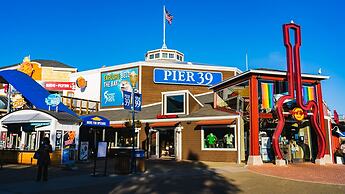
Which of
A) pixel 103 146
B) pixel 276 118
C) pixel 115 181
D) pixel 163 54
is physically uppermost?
pixel 163 54

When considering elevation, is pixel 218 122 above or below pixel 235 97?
below

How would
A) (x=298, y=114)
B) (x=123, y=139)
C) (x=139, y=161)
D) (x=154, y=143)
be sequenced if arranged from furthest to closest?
(x=123, y=139)
(x=154, y=143)
(x=298, y=114)
(x=139, y=161)

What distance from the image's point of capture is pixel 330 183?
11.9 metres

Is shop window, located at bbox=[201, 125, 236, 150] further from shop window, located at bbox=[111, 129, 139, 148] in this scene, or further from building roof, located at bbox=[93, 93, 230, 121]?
shop window, located at bbox=[111, 129, 139, 148]

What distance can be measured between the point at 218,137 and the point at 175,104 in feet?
15.8

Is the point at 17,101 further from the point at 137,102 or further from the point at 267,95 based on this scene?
the point at 267,95

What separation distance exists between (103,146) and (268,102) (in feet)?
36.7

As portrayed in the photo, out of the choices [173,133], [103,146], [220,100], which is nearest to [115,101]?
[173,133]

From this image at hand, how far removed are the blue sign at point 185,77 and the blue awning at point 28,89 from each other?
11.1m

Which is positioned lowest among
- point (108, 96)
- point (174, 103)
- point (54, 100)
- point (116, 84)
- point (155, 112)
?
point (155, 112)

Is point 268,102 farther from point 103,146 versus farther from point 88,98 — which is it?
point 88,98

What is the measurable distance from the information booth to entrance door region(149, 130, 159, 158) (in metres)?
6.98

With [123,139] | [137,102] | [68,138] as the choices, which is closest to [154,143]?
[123,139]

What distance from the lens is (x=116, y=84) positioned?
105 feet
